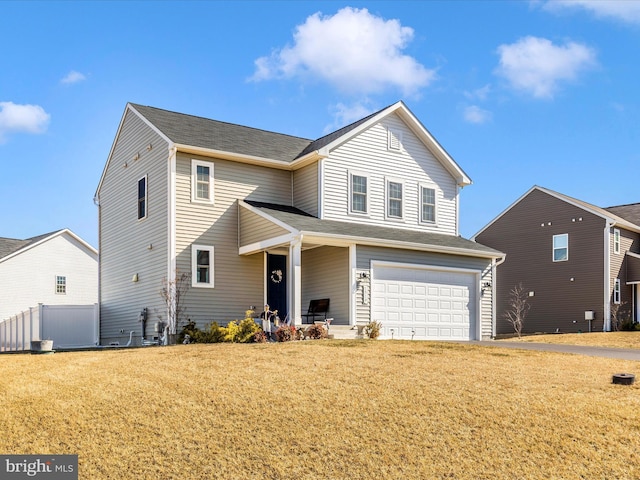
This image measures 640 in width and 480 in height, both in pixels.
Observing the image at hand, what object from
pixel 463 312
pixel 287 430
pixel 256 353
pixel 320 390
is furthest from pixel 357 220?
pixel 287 430

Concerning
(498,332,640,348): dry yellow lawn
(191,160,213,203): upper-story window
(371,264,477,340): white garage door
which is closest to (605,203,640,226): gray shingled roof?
(498,332,640,348): dry yellow lawn

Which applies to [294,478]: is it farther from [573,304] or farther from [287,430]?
[573,304]

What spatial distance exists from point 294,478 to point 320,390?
2.95m

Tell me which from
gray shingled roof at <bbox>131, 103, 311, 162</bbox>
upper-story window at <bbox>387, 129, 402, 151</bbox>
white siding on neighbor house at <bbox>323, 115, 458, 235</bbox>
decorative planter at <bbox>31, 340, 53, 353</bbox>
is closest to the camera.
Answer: decorative planter at <bbox>31, 340, 53, 353</bbox>

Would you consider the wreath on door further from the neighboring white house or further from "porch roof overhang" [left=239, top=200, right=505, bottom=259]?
the neighboring white house

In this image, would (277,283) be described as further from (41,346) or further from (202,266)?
(41,346)

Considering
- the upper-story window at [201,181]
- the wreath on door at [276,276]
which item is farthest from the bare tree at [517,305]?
the upper-story window at [201,181]

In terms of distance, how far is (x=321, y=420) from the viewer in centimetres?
974

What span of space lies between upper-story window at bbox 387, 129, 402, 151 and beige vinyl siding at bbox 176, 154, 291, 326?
4.87m

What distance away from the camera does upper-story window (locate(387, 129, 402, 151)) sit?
2448cm

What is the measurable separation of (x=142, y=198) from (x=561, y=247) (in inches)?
829

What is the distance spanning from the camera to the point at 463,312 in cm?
2373

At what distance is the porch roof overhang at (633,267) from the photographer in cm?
3375

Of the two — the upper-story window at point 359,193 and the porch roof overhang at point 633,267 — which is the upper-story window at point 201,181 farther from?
the porch roof overhang at point 633,267
